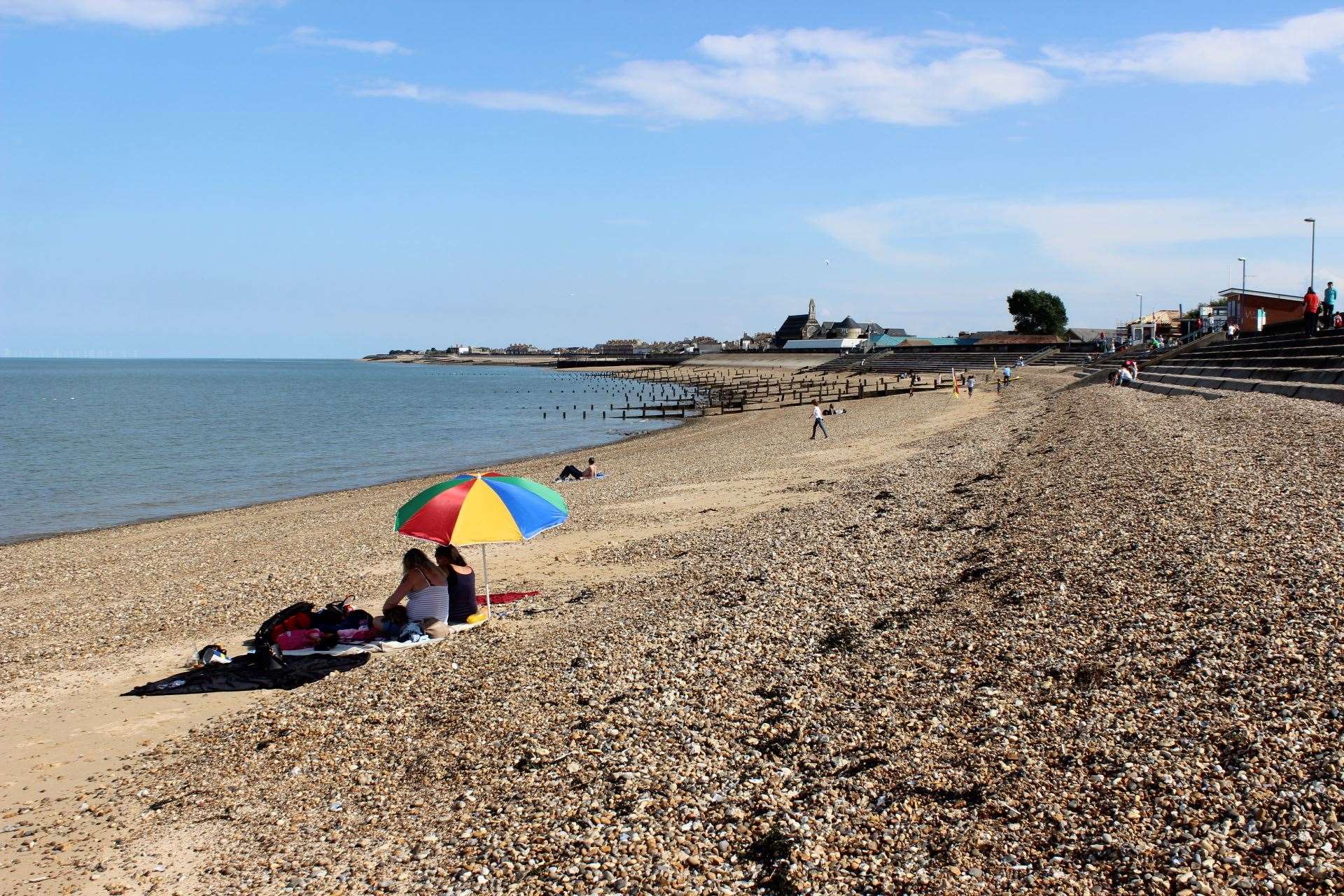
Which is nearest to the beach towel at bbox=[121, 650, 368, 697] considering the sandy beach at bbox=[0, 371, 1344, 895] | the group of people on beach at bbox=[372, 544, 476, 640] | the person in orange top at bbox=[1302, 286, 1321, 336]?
the sandy beach at bbox=[0, 371, 1344, 895]

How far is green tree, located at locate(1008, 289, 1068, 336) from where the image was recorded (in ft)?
403

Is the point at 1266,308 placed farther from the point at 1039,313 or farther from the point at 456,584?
the point at 1039,313

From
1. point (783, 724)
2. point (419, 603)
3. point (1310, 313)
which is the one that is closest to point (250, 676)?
point (419, 603)

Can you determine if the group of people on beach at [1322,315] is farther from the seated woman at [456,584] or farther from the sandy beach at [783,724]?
the seated woman at [456,584]

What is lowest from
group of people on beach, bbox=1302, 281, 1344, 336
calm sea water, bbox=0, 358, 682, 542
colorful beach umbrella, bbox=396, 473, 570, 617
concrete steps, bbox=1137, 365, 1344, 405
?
calm sea water, bbox=0, 358, 682, 542

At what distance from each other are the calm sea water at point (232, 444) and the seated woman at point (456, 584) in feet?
62.9

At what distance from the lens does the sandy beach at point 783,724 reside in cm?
529

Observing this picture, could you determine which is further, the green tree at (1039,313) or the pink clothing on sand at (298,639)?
the green tree at (1039,313)

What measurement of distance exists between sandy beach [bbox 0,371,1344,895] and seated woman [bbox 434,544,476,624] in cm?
49

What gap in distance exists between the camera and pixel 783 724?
281 inches

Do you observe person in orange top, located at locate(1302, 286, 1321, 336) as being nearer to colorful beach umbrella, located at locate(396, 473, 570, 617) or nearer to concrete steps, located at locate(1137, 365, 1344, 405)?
concrete steps, located at locate(1137, 365, 1344, 405)

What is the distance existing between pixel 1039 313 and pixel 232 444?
103290 mm

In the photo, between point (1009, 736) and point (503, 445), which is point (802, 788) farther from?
point (503, 445)

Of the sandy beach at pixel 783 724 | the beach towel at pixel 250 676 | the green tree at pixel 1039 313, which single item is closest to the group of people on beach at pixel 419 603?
the sandy beach at pixel 783 724
